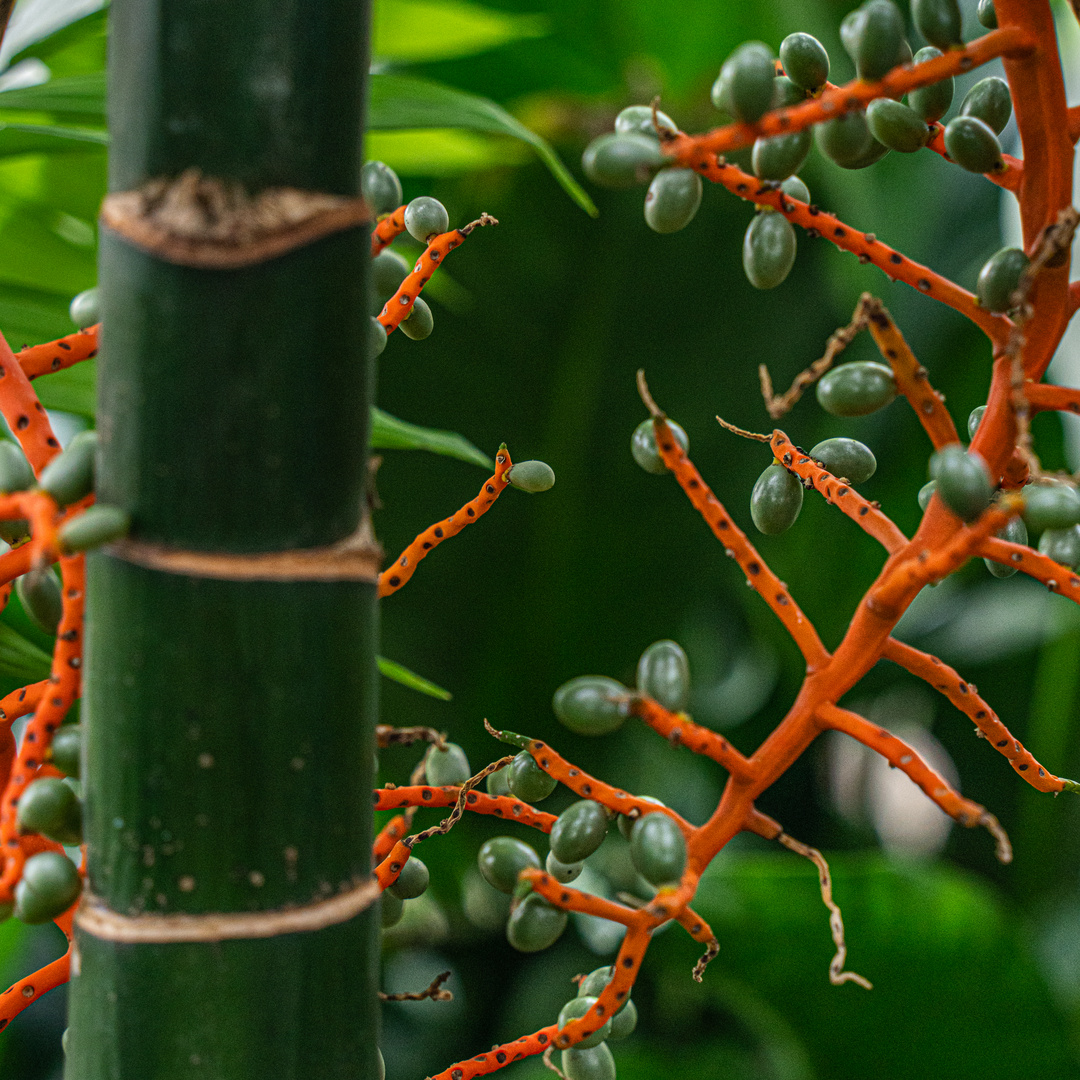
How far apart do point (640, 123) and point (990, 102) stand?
0.32 ft

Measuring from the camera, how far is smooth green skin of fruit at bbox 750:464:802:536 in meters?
0.30

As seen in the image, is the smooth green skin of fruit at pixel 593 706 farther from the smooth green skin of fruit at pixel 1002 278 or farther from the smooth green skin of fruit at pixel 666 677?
the smooth green skin of fruit at pixel 1002 278

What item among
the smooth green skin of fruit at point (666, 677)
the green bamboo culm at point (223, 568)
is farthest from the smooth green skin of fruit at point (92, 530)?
the smooth green skin of fruit at point (666, 677)

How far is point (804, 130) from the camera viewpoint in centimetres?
26

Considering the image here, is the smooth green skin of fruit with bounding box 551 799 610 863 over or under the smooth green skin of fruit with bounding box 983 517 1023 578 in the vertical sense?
under

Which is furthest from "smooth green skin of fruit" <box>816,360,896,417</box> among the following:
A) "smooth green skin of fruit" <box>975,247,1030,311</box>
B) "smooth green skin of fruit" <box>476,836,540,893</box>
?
"smooth green skin of fruit" <box>476,836,540,893</box>

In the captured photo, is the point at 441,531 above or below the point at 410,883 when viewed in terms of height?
above

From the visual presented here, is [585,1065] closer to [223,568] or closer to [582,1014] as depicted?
[582,1014]

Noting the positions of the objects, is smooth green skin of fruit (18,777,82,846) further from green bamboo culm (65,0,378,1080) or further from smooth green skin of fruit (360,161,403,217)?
smooth green skin of fruit (360,161,403,217)

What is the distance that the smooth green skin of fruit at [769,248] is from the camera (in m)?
0.28

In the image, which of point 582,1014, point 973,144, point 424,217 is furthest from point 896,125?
point 582,1014

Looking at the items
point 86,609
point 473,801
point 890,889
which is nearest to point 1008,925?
point 890,889

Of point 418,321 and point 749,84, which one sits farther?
point 418,321

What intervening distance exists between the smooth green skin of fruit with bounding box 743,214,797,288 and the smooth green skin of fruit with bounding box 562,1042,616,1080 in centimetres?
21
